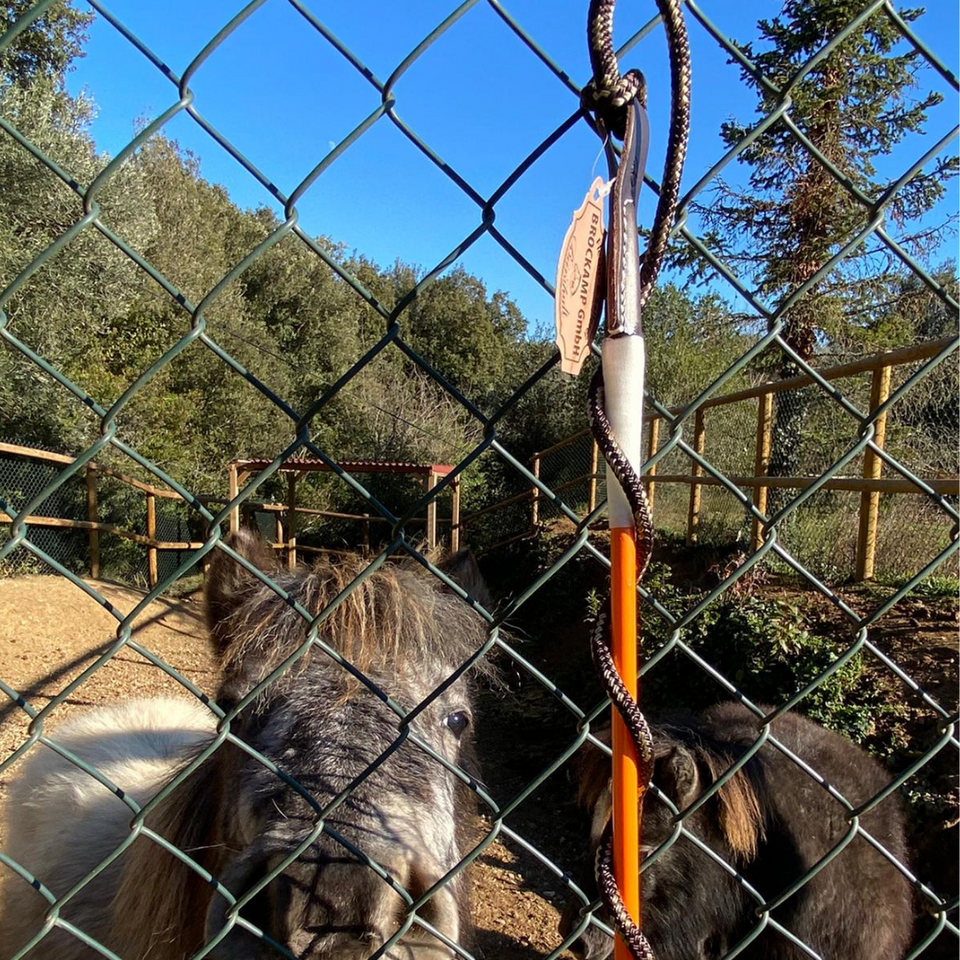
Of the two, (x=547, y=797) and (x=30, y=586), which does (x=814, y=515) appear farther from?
(x=30, y=586)

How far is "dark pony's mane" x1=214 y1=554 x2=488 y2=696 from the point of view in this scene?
1697 mm

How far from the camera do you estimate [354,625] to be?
5.57ft

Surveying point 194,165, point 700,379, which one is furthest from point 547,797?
point 194,165

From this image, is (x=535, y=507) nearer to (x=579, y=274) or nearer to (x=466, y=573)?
(x=466, y=573)

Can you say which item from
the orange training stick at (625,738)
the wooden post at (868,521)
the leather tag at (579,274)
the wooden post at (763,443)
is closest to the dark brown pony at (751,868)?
the orange training stick at (625,738)

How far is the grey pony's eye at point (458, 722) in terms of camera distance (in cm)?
195

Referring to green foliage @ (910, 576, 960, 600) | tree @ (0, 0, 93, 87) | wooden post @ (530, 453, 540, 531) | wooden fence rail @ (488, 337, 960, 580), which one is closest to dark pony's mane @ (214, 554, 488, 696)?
wooden fence rail @ (488, 337, 960, 580)

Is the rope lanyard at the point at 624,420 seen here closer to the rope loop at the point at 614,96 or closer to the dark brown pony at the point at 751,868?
the rope loop at the point at 614,96

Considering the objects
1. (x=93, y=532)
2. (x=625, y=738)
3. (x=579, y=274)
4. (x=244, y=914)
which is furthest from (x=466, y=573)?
(x=93, y=532)

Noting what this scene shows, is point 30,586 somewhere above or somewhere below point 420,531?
below

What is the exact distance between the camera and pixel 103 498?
12875 mm

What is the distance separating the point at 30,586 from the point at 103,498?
177 inches

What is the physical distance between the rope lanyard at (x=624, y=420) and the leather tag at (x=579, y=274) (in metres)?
0.02

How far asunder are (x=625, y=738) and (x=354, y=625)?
0.93 metres
